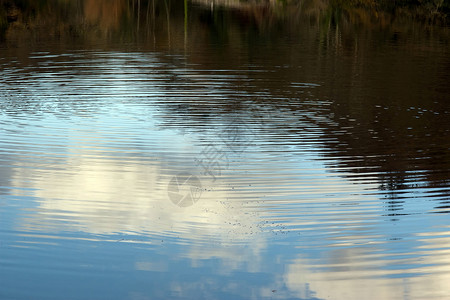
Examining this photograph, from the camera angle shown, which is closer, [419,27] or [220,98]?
[220,98]

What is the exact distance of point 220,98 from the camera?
1509 cm

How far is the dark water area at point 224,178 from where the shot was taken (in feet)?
20.1

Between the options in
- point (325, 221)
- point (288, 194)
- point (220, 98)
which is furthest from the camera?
point (220, 98)

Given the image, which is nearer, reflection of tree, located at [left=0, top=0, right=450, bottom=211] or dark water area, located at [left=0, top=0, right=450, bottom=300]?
dark water area, located at [left=0, top=0, right=450, bottom=300]

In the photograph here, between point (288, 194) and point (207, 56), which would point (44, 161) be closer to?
point (288, 194)

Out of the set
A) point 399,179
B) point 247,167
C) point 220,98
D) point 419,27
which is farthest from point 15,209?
point 419,27

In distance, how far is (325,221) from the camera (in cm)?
746

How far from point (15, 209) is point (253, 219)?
2.35 m

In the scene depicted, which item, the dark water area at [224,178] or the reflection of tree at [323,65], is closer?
the dark water area at [224,178]

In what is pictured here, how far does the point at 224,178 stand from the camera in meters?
9.11

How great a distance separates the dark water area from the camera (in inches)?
241

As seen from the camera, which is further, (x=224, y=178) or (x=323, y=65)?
(x=323, y=65)

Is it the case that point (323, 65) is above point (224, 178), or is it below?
below

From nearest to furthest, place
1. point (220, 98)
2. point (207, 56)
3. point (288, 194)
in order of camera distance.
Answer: point (288, 194) < point (220, 98) < point (207, 56)
